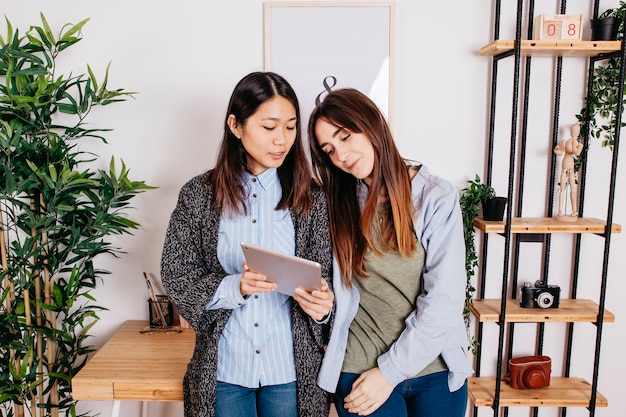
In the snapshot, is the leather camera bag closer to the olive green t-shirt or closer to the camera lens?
the camera lens

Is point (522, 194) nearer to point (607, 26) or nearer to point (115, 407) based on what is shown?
point (607, 26)

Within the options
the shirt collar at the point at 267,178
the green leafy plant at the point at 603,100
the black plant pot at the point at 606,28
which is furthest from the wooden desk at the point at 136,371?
the black plant pot at the point at 606,28

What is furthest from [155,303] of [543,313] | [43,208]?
[543,313]

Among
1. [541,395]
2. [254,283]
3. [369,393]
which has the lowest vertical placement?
[541,395]

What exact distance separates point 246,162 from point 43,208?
3.05 feet

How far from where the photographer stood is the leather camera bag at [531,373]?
2086mm

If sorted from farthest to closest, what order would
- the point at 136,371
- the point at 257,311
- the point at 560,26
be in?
the point at 560,26 → the point at 136,371 → the point at 257,311

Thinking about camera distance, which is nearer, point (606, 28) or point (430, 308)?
point (430, 308)

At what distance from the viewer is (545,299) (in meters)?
2.06

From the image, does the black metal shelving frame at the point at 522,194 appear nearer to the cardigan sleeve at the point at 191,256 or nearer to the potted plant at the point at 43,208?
the cardigan sleeve at the point at 191,256

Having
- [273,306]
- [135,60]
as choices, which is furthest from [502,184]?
[135,60]

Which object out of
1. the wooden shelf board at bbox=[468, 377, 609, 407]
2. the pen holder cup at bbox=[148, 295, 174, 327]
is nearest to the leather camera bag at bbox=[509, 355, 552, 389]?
the wooden shelf board at bbox=[468, 377, 609, 407]

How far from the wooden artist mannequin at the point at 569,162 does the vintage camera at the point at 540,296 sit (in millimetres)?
286

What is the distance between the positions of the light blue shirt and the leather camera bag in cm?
73
